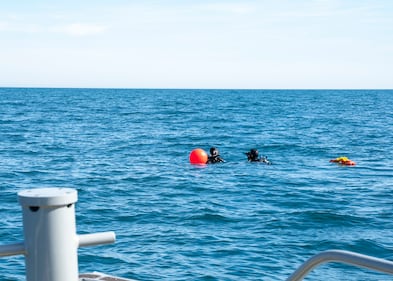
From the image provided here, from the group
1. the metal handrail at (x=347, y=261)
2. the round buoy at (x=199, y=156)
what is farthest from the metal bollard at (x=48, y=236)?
the round buoy at (x=199, y=156)

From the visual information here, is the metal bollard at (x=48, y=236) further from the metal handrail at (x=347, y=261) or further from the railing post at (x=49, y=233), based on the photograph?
the metal handrail at (x=347, y=261)

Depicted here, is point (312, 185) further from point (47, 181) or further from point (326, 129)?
point (326, 129)

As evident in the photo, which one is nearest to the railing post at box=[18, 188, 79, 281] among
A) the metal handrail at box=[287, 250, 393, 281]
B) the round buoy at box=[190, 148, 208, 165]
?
the metal handrail at box=[287, 250, 393, 281]

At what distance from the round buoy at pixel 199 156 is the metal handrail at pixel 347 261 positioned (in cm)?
2334

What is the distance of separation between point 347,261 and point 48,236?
1207 mm

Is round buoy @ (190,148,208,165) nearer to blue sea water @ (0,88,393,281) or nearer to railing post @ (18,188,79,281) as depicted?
blue sea water @ (0,88,393,281)

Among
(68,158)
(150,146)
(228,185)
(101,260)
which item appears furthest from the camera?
(150,146)

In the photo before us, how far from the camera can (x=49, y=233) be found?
2459 mm

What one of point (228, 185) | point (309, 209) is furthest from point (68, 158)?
point (309, 209)

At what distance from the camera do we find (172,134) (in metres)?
44.0

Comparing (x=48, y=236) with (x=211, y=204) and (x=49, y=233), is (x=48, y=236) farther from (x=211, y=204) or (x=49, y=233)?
(x=211, y=204)

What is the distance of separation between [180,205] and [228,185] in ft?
12.0

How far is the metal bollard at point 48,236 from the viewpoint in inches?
95.3

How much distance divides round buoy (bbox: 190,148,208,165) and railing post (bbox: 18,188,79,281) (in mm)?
23382
